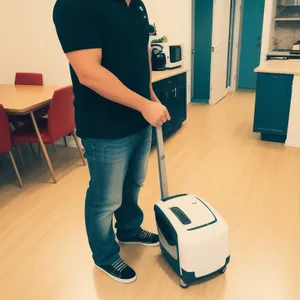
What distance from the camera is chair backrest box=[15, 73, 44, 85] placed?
3.35m

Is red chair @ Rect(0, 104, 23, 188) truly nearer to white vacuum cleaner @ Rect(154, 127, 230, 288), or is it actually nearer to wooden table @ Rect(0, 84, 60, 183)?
wooden table @ Rect(0, 84, 60, 183)

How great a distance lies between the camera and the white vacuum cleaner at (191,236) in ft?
4.97

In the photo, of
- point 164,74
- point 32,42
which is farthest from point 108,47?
point 32,42

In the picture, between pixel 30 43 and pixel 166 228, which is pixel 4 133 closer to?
pixel 30 43

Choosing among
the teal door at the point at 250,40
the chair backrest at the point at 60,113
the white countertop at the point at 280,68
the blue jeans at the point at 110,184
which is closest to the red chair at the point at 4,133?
the chair backrest at the point at 60,113

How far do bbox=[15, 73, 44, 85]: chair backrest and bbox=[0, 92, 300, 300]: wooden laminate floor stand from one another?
75 cm

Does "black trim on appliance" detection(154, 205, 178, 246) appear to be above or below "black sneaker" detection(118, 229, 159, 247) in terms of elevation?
above

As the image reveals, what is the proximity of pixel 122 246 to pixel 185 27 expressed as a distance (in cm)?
353

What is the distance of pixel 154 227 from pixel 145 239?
193 mm

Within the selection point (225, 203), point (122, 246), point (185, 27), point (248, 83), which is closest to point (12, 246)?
point (122, 246)

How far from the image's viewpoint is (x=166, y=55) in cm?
365

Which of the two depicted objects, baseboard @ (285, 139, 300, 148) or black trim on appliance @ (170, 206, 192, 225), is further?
baseboard @ (285, 139, 300, 148)

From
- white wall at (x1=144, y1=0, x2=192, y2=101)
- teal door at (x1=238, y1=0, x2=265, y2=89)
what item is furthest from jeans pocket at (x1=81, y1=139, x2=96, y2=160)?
teal door at (x1=238, y1=0, x2=265, y2=89)

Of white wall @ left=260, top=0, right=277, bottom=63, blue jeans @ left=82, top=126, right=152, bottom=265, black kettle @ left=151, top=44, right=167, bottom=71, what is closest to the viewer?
blue jeans @ left=82, top=126, right=152, bottom=265
